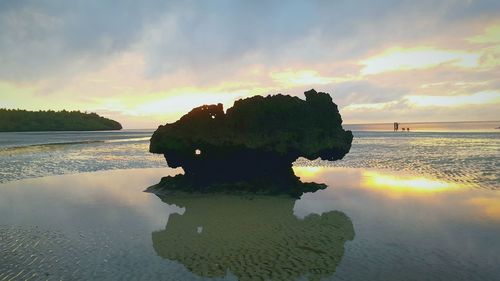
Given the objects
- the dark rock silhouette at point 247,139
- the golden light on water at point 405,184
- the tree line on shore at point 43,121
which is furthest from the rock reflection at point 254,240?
the tree line on shore at point 43,121

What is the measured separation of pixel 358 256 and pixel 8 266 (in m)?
9.46

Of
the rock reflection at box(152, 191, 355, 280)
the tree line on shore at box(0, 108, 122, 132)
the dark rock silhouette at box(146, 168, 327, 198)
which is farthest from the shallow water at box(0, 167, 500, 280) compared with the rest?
the tree line on shore at box(0, 108, 122, 132)

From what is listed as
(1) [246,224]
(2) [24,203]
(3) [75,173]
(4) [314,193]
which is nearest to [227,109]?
(4) [314,193]

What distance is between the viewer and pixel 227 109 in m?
21.1

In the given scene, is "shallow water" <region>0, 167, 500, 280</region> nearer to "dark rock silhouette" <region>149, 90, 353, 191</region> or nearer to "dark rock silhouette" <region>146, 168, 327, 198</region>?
"dark rock silhouette" <region>146, 168, 327, 198</region>

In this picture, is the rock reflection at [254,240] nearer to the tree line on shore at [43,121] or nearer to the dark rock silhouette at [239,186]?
the dark rock silhouette at [239,186]

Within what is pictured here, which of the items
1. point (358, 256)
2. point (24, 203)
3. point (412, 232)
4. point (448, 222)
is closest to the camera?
point (358, 256)

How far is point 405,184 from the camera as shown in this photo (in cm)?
2223

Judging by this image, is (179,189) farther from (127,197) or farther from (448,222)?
(448,222)

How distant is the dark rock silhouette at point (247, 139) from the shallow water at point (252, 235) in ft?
7.64

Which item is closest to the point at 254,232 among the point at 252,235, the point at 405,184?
the point at 252,235

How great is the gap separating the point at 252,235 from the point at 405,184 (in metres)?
13.5

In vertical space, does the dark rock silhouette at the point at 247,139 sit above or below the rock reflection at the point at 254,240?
above

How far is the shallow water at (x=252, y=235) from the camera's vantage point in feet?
31.1
